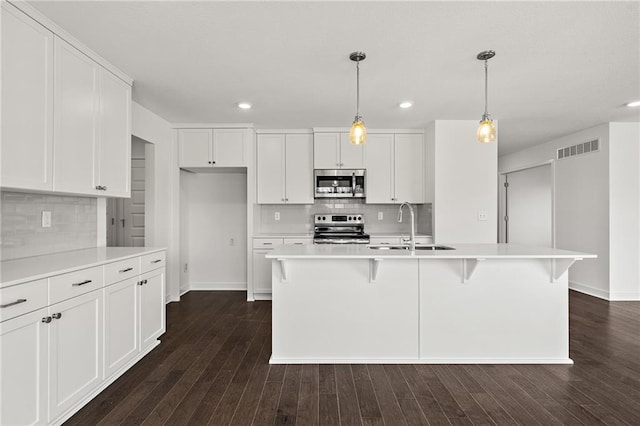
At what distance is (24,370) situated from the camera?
5.41 feet

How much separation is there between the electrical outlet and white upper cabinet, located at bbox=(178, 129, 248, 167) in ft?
7.53

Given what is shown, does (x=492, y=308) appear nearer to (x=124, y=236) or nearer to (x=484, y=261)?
(x=484, y=261)

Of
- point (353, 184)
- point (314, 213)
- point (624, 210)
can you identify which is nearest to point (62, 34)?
point (353, 184)

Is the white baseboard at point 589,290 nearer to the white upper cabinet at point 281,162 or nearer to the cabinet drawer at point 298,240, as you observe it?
the cabinet drawer at point 298,240

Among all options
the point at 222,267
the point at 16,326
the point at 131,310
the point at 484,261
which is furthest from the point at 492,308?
the point at 222,267

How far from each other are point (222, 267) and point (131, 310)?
8.93 ft

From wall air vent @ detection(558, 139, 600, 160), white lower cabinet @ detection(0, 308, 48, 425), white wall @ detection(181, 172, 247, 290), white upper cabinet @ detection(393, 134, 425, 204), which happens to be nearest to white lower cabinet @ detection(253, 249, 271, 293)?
white wall @ detection(181, 172, 247, 290)

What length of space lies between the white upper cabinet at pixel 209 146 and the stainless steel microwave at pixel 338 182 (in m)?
1.13

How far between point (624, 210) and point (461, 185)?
2313mm

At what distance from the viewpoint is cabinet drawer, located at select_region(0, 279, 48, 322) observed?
5.04ft

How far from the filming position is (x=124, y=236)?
4805 millimetres

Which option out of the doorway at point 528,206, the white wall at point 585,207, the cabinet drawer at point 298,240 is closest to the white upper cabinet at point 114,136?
the cabinet drawer at point 298,240

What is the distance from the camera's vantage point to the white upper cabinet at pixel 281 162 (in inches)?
197

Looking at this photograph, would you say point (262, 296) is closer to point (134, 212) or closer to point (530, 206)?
point (134, 212)
